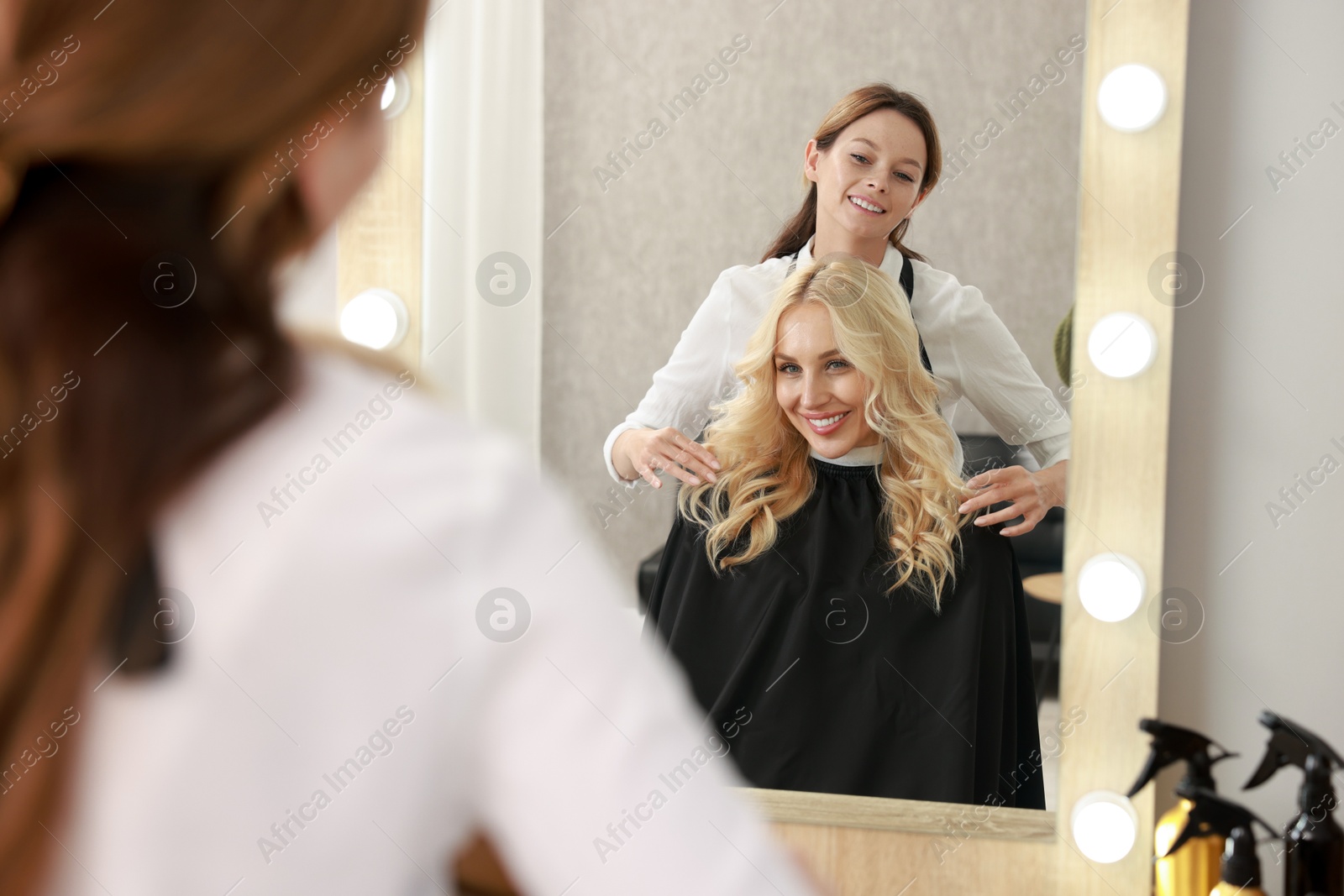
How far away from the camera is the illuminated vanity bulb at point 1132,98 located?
0.73 meters

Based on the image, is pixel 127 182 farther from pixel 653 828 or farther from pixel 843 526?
pixel 843 526

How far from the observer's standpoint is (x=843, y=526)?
78 cm

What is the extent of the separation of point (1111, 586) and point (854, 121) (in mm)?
→ 401

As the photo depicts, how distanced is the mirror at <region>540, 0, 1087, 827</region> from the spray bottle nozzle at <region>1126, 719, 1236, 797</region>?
69mm

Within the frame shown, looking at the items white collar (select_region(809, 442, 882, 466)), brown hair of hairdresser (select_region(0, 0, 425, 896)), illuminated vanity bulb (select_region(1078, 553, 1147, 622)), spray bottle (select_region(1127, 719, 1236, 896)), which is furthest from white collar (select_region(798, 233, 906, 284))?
brown hair of hairdresser (select_region(0, 0, 425, 896))

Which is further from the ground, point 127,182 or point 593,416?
point 127,182

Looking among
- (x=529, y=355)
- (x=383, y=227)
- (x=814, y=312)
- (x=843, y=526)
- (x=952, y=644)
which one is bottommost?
(x=952, y=644)

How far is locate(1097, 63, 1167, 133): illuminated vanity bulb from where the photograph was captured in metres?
0.73

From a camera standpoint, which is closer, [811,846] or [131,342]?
[131,342]

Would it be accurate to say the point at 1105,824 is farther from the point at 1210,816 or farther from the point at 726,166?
the point at 726,166

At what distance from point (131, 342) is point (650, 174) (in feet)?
1.91

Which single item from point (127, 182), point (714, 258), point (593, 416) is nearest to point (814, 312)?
point (714, 258)

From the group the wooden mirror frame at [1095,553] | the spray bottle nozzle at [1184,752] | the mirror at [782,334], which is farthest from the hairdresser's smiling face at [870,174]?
the spray bottle nozzle at [1184,752]

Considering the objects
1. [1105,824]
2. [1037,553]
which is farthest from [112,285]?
[1105,824]
